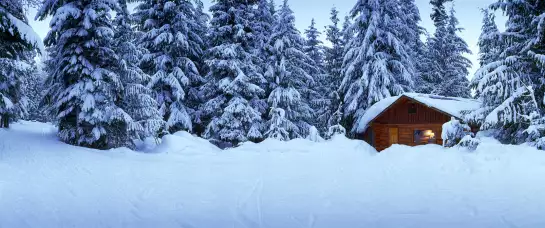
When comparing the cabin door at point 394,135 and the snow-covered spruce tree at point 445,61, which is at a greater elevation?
the snow-covered spruce tree at point 445,61

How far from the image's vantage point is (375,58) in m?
24.2

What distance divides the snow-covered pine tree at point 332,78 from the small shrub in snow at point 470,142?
48.2 feet

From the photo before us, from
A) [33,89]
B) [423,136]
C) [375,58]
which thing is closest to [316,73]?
[375,58]

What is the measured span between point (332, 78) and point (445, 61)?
1365cm

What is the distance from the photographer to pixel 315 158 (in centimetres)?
1322

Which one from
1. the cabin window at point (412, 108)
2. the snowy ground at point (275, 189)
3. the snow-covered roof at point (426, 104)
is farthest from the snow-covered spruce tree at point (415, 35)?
the snowy ground at point (275, 189)

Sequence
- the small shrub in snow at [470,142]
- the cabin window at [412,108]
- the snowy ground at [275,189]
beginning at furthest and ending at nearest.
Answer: the cabin window at [412,108]
the small shrub in snow at [470,142]
the snowy ground at [275,189]

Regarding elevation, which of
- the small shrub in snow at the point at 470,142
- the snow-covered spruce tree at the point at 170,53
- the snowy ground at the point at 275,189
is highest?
the snow-covered spruce tree at the point at 170,53

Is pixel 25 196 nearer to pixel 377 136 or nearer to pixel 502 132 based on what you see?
pixel 502 132

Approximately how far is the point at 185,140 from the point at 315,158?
19.4ft

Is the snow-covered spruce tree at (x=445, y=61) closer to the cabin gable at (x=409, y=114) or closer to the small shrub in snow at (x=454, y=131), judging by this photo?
the cabin gable at (x=409, y=114)

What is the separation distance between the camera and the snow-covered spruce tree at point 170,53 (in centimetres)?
2048

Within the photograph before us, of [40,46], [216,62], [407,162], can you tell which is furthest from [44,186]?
[216,62]

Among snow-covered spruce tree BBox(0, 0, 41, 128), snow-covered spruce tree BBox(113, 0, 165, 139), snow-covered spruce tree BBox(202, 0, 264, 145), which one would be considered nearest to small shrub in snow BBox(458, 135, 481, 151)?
snow-covered spruce tree BBox(202, 0, 264, 145)
